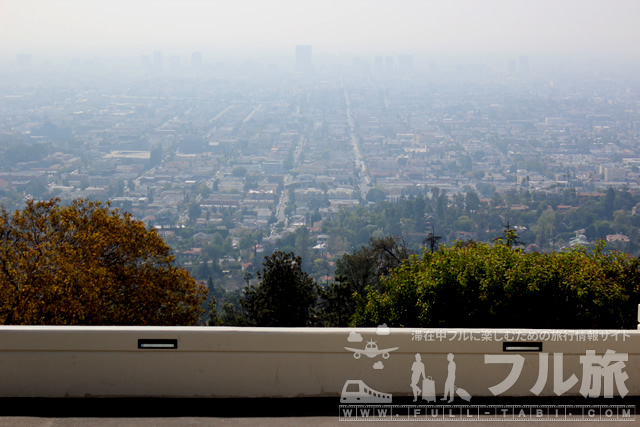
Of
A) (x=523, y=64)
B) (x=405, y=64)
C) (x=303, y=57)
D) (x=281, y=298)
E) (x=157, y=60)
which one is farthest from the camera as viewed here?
Answer: (x=303, y=57)

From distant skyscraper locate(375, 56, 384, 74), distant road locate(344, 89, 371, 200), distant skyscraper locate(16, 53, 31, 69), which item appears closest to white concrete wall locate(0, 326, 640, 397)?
distant road locate(344, 89, 371, 200)

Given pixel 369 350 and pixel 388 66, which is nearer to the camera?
pixel 369 350

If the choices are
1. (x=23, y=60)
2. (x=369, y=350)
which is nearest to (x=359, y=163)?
(x=23, y=60)

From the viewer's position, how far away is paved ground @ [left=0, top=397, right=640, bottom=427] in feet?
10.6

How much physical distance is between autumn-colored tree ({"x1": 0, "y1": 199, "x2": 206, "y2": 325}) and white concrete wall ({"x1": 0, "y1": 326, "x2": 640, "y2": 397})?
2.60m

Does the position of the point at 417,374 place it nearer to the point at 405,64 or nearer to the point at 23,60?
the point at 23,60

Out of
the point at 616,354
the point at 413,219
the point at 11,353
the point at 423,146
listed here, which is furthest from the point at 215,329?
the point at 423,146

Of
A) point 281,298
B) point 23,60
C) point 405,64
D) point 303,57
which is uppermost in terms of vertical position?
point 303,57

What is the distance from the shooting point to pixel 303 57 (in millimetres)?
181000

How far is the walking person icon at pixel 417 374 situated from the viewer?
11.8 ft

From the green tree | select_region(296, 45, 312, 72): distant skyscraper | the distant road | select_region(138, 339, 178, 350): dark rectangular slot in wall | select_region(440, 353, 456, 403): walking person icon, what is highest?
select_region(296, 45, 312, 72): distant skyscraper

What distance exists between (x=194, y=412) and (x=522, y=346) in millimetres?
1981

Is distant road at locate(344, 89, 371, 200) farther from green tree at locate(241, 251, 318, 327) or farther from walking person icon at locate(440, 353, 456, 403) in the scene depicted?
walking person icon at locate(440, 353, 456, 403)

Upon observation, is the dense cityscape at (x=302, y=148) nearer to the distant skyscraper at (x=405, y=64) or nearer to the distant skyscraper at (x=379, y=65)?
the distant skyscraper at (x=405, y=64)
